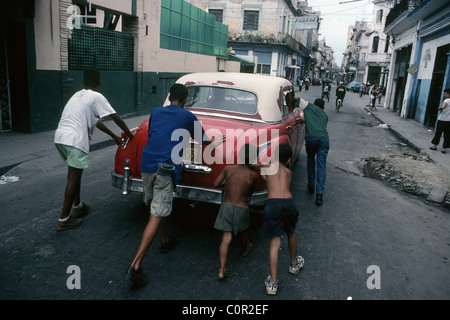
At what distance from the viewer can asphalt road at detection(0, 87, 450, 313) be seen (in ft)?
9.89

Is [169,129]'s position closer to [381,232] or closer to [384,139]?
[381,232]

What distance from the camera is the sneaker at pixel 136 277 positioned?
9.52ft

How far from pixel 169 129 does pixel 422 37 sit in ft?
60.2

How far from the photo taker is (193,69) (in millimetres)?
18891

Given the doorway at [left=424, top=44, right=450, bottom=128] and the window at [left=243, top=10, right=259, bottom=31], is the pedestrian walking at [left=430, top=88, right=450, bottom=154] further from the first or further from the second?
the window at [left=243, top=10, right=259, bottom=31]

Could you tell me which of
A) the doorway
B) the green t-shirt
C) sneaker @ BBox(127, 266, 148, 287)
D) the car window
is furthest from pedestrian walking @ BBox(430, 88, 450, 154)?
sneaker @ BBox(127, 266, 148, 287)

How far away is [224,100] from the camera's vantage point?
196 inches

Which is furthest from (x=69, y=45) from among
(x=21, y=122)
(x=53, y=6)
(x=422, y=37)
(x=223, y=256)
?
(x=422, y=37)

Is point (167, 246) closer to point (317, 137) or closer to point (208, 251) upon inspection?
point (208, 251)

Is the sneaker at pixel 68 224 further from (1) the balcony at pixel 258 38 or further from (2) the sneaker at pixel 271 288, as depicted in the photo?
(1) the balcony at pixel 258 38

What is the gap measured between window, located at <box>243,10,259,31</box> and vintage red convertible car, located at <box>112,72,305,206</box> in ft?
110

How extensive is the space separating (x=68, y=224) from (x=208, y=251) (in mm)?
1650

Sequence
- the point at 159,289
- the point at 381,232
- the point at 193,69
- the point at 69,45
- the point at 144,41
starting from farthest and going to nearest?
the point at 193,69 < the point at 144,41 < the point at 69,45 < the point at 381,232 < the point at 159,289

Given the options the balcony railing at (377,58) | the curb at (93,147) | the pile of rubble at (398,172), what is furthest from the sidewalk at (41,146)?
the balcony railing at (377,58)
